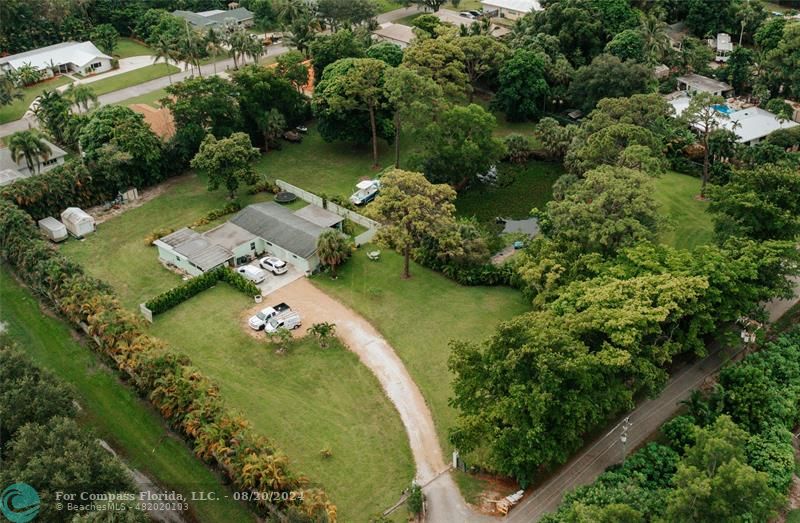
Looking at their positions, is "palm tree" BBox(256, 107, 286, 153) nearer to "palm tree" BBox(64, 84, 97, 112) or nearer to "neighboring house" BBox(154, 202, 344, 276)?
"neighboring house" BBox(154, 202, 344, 276)

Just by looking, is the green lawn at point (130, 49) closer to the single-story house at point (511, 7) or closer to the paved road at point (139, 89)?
the paved road at point (139, 89)

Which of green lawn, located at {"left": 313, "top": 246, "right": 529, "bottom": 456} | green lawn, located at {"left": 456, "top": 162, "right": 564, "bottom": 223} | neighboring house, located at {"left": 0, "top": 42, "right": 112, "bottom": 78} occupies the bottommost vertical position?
green lawn, located at {"left": 313, "top": 246, "right": 529, "bottom": 456}

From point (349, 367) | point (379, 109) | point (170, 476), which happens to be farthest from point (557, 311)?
point (379, 109)

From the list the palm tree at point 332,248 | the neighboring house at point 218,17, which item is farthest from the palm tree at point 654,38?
the neighboring house at point 218,17

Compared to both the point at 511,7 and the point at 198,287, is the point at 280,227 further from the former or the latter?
the point at 511,7

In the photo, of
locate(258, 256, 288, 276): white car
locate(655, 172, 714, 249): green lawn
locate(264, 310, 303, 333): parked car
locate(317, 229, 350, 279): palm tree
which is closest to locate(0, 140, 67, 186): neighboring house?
locate(258, 256, 288, 276): white car

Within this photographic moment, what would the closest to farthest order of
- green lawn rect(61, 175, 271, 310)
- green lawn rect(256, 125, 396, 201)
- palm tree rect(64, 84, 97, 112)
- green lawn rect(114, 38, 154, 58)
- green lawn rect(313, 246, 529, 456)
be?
green lawn rect(313, 246, 529, 456) → green lawn rect(61, 175, 271, 310) → green lawn rect(256, 125, 396, 201) → palm tree rect(64, 84, 97, 112) → green lawn rect(114, 38, 154, 58)

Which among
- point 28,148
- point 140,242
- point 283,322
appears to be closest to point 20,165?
point 28,148
